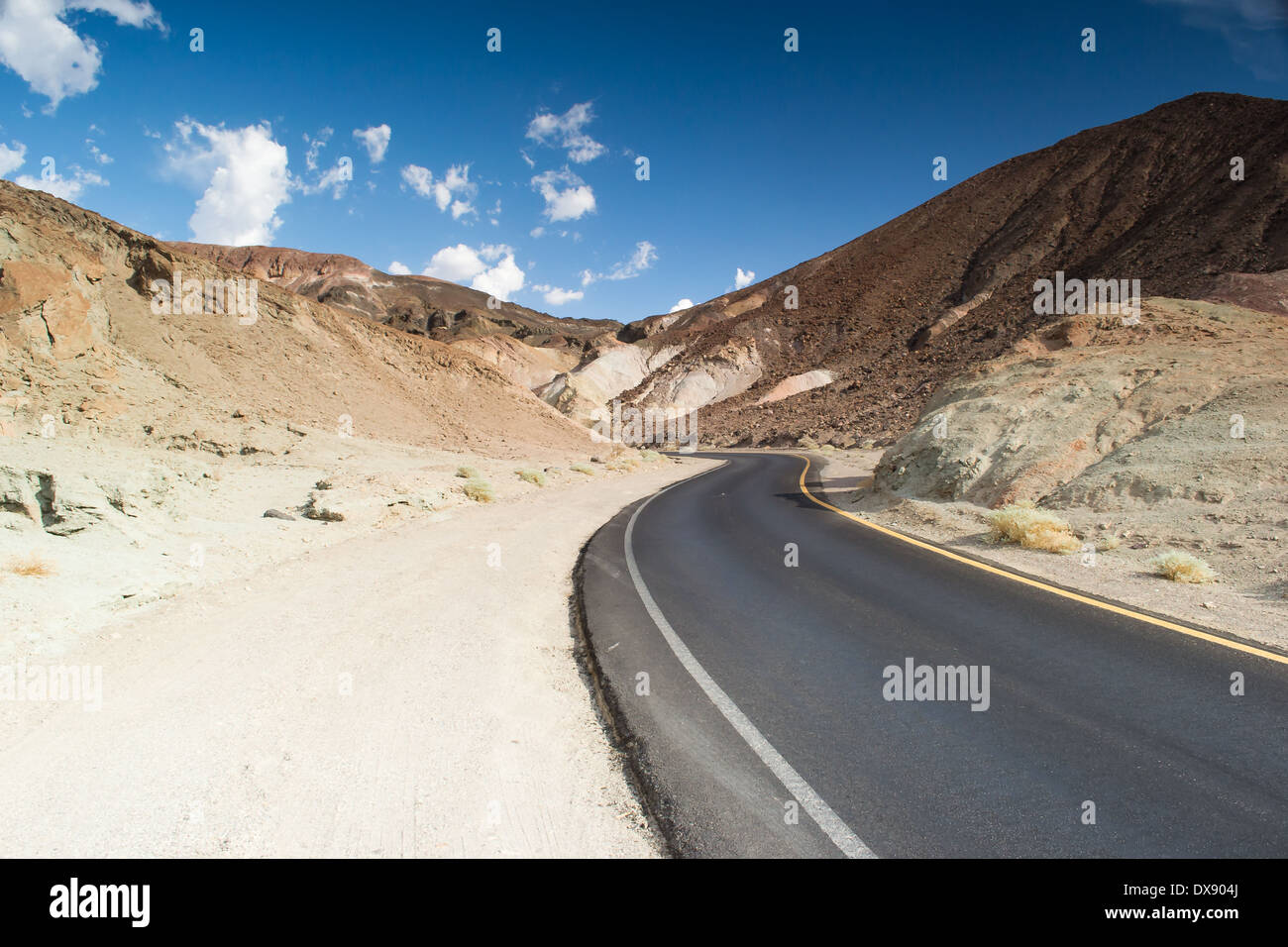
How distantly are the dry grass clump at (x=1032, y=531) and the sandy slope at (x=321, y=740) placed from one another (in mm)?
6928

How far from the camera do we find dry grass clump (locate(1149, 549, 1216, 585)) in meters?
7.00

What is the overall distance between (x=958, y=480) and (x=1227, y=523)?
542cm

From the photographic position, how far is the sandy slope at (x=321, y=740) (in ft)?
9.58

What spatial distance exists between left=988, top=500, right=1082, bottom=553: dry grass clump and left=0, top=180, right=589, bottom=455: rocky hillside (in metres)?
18.2

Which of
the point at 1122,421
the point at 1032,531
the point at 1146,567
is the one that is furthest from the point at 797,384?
the point at 1146,567

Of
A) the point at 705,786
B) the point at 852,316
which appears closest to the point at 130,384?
the point at 705,786

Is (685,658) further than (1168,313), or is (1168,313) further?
(1168,313)

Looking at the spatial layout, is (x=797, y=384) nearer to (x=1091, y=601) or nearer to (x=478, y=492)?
(x=478, y=492)

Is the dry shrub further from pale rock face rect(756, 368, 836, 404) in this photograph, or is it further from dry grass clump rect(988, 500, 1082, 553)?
pale rock face rect(756, 368, 836, 404)

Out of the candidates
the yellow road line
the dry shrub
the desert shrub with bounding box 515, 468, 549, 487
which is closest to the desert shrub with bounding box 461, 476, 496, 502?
the dry shrub

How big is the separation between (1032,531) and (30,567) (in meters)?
12.0

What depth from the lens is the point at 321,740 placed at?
376cm
